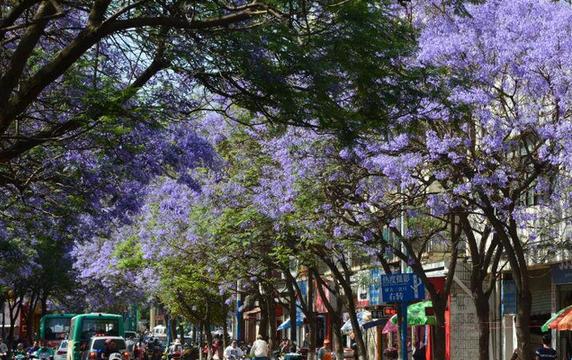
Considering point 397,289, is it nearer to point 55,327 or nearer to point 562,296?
point 562,296

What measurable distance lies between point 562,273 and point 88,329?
641 inches

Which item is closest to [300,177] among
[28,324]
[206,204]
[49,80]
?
[206,204]

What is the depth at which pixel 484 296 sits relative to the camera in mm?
24156

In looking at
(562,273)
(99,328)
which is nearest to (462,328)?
(562,273)

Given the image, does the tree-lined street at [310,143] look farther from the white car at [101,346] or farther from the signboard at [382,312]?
the white car at [101,346]

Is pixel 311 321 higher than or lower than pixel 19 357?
higher

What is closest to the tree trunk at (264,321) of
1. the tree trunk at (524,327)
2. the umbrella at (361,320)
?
the umbrella at (361,320)

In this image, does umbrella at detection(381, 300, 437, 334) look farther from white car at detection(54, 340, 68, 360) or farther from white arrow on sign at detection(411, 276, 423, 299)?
white car at detection(54, 340, 68, 360)

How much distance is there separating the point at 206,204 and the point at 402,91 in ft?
67.0

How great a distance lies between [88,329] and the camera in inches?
1417

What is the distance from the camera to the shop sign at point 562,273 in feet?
92.7

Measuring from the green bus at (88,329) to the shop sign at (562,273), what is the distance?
15315 millimetres

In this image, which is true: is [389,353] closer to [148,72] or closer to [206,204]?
[206,204]

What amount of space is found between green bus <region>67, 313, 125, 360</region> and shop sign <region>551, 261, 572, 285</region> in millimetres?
15315
